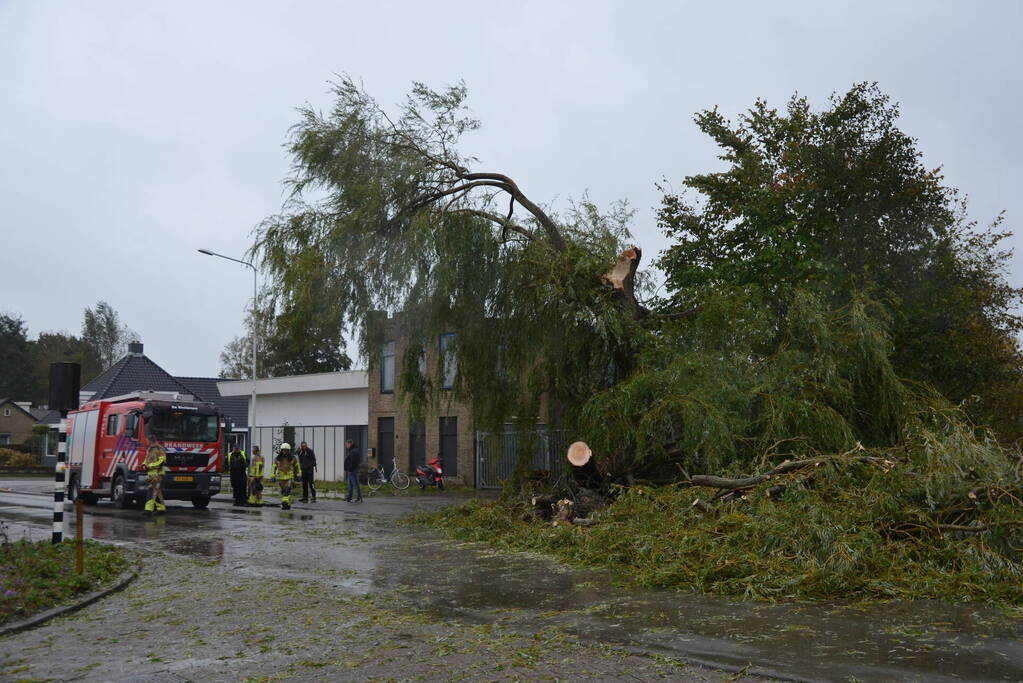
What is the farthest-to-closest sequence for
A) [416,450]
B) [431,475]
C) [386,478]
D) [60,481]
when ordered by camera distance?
[416,450] < [386,478] < [431,475] < [60,481]

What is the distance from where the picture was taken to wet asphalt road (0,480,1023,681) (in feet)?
21.6

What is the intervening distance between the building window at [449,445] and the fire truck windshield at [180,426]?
11.2m

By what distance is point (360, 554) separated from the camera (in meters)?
13.5

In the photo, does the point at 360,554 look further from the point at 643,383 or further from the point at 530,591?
the point at 643,383

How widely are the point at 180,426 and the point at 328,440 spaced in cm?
1756

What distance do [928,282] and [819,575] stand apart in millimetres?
15948

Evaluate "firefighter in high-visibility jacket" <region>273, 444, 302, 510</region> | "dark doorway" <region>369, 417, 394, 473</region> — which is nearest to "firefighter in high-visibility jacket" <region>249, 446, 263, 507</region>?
"firefighter in high-visibility jacket" <region>273, 444, 302, 510</region>

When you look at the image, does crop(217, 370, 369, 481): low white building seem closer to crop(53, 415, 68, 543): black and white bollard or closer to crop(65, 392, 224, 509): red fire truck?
crop(65, 392, 224, 509): red fire truck

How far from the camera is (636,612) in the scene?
859 centimetres

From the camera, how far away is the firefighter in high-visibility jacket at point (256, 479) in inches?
950

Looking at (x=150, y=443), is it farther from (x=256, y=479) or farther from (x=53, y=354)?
(x=53, y=354)

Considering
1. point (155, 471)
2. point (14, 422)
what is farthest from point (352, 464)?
point (14, 422)

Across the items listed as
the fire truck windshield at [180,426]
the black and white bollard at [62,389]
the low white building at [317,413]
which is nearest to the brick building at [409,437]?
the low white building at [317,413]

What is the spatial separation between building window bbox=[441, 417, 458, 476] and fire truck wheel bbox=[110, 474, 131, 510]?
12.3m
